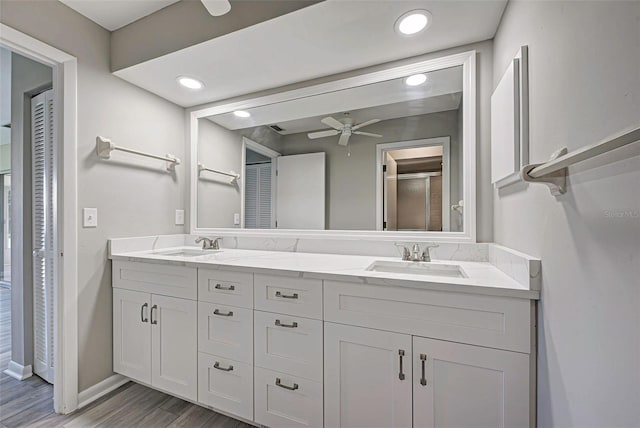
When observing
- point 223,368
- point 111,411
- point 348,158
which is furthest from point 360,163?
point 111,411

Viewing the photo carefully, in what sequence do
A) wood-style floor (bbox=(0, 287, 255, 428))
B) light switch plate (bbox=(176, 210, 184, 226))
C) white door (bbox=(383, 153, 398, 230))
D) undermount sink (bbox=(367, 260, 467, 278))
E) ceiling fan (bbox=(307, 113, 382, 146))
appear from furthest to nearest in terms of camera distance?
light switch plate (bbox=(176, 210, 184, 226)), ceiling fan (bbox=(307, 113, 382, 146)), white door (bbox=(383, 153, 398, 230)), wood-style floor (bbox=(0, 287, 255, 428)), undermount sink (bbox=(367, 260, 467, 278))

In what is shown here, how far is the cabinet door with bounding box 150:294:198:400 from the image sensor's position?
1.54 meters

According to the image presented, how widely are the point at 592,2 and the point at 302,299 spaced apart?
1303mm

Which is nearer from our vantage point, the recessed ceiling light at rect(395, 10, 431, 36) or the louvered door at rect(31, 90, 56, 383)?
the recessed ceiling light at rect(395, 10, 431, 36)

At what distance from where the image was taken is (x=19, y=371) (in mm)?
1936

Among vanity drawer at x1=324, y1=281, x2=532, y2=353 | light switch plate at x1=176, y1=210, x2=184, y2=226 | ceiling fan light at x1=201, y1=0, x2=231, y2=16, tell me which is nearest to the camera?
vanity drawer at x1=324, y1=281, x2=532, y2=353

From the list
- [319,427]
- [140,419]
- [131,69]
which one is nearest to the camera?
[319,427]

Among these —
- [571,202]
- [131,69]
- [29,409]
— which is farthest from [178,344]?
[571,202]

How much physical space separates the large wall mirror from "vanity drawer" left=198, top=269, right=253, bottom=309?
666 mm

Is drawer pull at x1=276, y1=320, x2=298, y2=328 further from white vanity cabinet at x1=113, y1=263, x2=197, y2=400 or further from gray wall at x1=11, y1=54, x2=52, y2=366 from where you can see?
gray wall at x1=11, y1=54, x2=52, y2=366

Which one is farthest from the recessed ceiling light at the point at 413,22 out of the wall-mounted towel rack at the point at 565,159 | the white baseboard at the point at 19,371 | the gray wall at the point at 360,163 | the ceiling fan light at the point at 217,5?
the white baseboard at the point at 19,371

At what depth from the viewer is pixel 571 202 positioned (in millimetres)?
742

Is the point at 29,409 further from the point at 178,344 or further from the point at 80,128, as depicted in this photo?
the point at 80,128

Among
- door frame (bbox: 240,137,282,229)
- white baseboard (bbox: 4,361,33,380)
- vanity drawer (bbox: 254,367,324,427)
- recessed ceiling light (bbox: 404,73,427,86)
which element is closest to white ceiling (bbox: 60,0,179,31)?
door frame (bbox: 240,137,282,229)
